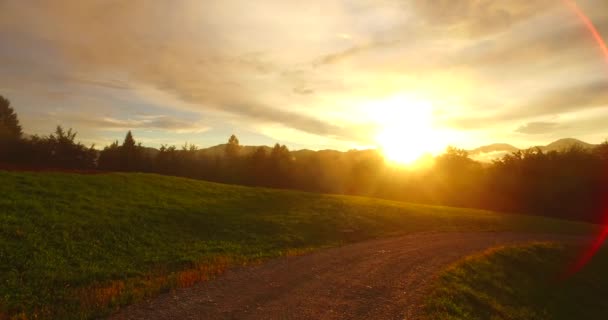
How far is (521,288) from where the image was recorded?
2119cm

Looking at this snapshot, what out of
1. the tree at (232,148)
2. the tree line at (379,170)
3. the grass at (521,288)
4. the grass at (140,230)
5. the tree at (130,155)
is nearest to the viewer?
the grass at (140,230)

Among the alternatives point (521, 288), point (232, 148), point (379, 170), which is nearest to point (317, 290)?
point (521, 288)

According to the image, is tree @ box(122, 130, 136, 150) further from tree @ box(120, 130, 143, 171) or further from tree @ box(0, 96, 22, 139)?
tree @ box(0, 96, 22, 139)

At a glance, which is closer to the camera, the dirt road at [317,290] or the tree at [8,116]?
the dirt road at [317,290]

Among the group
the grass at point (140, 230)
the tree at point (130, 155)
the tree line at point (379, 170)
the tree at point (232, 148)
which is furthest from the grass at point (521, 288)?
the tree at point (130, 155)

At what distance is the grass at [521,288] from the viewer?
15.9 metres

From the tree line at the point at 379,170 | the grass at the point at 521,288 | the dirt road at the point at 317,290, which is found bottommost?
the grass at the point at 521,288

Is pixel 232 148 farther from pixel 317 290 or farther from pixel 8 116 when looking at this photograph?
pixel 317 290

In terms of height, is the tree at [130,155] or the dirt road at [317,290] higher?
the tree at [130,155]

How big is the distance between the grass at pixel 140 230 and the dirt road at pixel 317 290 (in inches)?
60.1

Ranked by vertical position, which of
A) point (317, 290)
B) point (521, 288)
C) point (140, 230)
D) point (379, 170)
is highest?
point (379, 170)

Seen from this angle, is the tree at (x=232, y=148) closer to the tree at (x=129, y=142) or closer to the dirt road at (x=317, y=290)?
the tree at (x=129, y=142)

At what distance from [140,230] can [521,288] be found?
80.0 ft

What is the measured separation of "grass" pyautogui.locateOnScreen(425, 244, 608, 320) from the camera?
1585 centimetres
